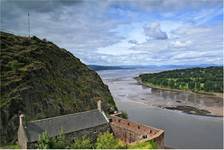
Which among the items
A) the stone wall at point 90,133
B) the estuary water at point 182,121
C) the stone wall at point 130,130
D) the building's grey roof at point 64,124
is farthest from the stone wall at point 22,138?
the estuary water at point 182,121

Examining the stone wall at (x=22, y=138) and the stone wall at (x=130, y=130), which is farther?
the stone wall at (x=130, y=130)

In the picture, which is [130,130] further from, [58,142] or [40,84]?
[40,84]

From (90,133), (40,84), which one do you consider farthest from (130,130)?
(40,84)

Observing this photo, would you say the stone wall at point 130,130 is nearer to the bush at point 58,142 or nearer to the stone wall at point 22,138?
the bush at point 58,142

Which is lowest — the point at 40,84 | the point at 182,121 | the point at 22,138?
the point at 182,121

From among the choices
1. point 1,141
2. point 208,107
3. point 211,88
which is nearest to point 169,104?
point 208,107
